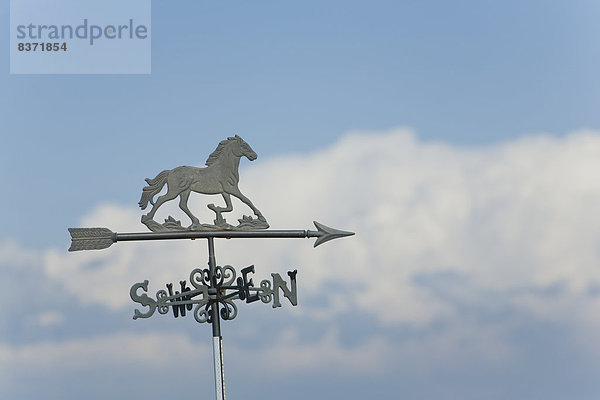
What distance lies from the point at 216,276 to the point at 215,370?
1.88 feet

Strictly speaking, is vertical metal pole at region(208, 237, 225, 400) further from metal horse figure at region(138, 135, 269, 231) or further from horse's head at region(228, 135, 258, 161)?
horse's head at region(228, 135, 258, 161)

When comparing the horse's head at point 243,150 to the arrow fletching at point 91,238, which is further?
the horse's head at point 243,150

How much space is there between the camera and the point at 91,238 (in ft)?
20.9

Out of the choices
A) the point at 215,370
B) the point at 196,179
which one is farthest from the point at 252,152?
the point at 215,370

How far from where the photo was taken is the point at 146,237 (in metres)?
6.32

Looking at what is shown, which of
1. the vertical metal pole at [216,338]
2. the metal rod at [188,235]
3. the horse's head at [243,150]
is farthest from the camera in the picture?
the horse's head at [243,150]

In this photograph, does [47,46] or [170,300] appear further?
[47,46]

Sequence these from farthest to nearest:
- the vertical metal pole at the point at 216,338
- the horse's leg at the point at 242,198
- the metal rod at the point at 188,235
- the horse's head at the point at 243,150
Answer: the horse's head at the point at 243,150, the horse's leg at the point at 242,198, the metal rod at the point at 188,235, the vertical metal pole at the point at 216,338

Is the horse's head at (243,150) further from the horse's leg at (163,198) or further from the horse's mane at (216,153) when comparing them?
the horse's leg at (163,198)

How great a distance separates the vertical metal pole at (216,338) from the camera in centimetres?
601

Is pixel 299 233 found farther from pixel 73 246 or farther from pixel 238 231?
pixel 73 246

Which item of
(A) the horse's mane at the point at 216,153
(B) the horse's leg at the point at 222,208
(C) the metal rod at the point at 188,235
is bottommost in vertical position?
(C) the metal rod at the point at 188,235

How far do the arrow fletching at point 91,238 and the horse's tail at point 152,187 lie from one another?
0.30m

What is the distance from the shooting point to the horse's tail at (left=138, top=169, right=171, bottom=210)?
21.5 ft
